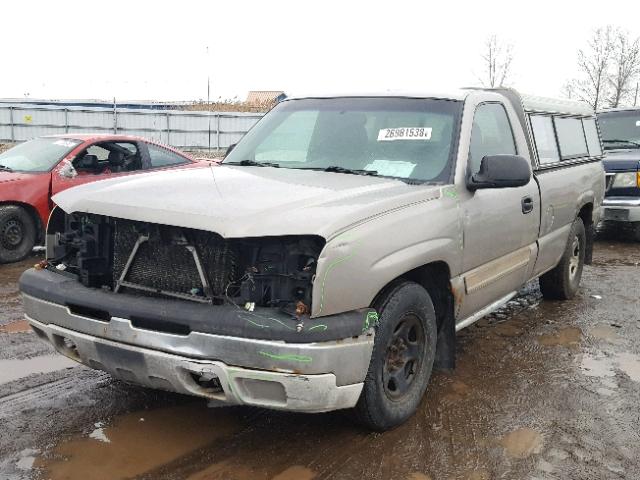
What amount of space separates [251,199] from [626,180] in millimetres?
8149

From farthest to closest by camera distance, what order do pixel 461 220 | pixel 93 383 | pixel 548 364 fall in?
pixel 548 364, pixel 93 383, pixel 461 220

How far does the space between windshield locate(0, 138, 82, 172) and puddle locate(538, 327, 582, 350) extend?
19.3 ft

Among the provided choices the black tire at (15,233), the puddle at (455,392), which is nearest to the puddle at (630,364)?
the puddle at (455,392)

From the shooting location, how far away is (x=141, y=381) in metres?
3.16

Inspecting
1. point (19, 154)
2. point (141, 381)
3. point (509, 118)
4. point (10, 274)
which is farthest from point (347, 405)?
point (19, 154)

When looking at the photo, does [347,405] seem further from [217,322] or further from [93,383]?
[93,383]

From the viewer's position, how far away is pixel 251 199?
3193mm

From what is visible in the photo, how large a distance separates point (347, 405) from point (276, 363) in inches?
17.9

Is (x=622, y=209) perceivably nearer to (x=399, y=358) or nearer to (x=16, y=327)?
(x=399, y=358)

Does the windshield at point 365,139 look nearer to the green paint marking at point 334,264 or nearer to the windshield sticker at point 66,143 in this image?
the green paint marking at point 334,264

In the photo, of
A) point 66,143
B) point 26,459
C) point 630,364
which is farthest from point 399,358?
point 66,143

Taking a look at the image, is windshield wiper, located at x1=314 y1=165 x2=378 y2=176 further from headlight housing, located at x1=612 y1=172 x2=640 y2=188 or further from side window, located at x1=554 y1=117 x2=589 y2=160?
headlight housing, located at x1=612 y1=172 x2=640 y2=188

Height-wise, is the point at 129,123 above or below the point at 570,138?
below

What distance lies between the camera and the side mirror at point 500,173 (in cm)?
385
